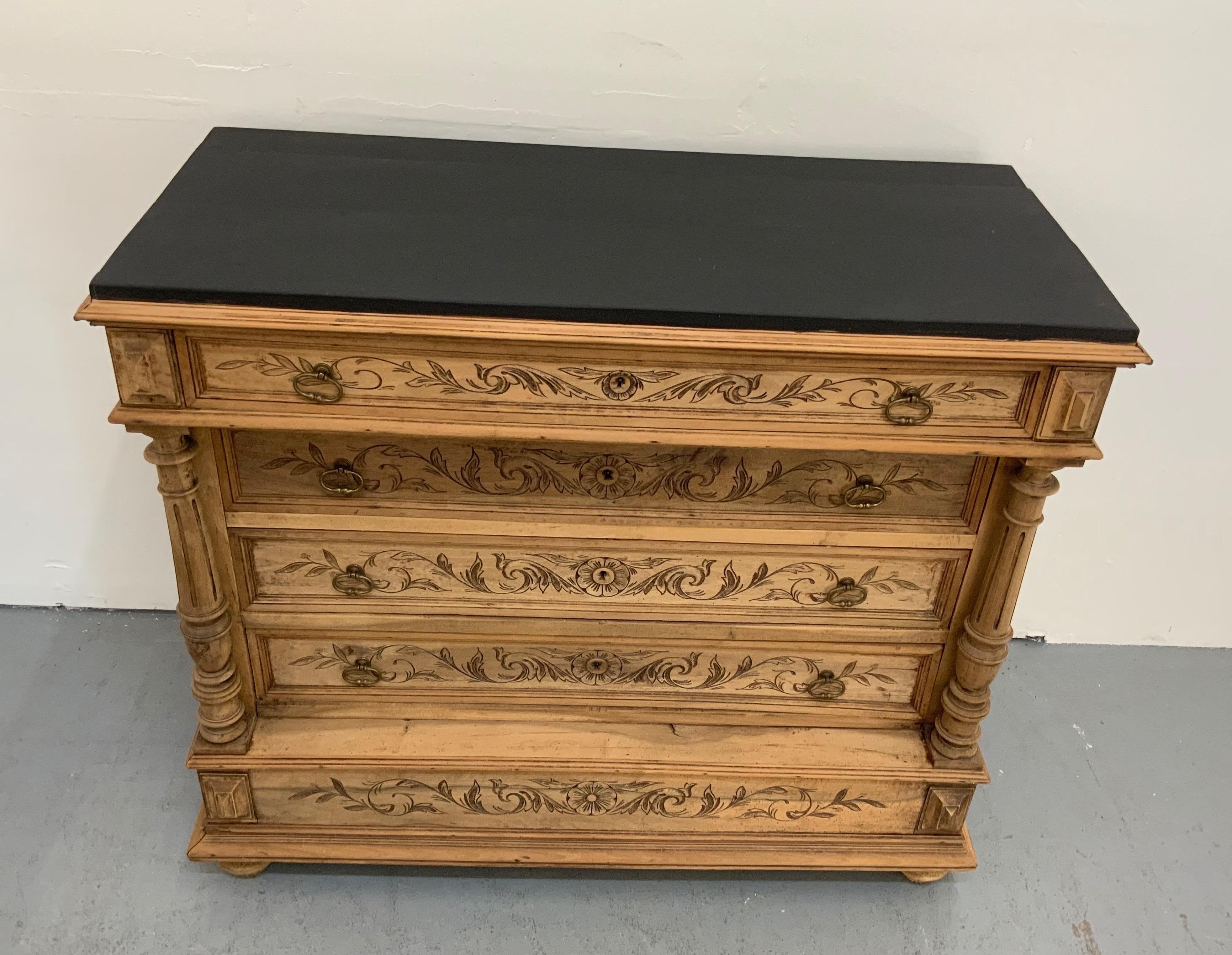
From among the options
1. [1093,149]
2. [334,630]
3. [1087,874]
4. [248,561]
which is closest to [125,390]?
[248,561]

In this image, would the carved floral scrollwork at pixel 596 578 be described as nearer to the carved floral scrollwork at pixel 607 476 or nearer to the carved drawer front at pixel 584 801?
the carved floral scrollwork at pixel 607 476

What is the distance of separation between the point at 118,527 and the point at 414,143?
1.26 m

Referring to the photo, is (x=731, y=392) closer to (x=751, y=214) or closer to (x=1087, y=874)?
(x=751, y=214)

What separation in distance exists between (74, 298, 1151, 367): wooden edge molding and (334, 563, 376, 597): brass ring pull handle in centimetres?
50

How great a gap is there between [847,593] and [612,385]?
2.00 ft

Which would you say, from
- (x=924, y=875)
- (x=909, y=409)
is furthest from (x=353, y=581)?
(x=924, y=875)

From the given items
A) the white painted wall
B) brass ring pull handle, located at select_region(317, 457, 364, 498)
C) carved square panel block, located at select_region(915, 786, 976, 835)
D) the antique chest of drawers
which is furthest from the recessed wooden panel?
carved square panel block, located at select_region(915, 786, 976, 835)

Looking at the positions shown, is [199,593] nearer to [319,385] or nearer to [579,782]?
[319,385]

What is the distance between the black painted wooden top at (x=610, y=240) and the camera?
1.46 m

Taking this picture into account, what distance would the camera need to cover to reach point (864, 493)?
1691 millimetres

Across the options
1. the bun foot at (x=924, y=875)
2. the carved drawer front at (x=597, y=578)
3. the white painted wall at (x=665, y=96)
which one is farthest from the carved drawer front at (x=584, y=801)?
the white painted wall at (x=665, y=96)

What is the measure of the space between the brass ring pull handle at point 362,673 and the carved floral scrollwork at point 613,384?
0.60 meters

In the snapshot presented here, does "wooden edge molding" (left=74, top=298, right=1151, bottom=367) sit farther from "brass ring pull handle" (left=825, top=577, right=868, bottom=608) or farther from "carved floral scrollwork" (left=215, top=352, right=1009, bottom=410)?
"brass ring pull handle" (left=825, top=577, right=868, bottom=608)

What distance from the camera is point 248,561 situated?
1.76 metres
